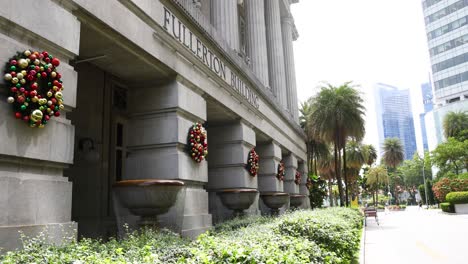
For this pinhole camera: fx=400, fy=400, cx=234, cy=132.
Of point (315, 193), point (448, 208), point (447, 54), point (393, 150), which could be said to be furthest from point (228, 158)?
point (447, 54)

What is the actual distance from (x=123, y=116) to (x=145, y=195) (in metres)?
5.48

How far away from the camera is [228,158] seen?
591 inches

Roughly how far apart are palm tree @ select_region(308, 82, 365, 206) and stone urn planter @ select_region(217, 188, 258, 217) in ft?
68.9

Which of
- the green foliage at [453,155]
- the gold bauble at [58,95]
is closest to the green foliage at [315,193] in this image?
the green foliage at [453,155]

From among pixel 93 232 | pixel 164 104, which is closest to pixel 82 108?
pixel 164 104

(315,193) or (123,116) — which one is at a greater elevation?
(123,116)

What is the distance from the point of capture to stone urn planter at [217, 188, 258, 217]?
1293 cm

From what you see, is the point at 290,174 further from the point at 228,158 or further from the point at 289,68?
the point at 228,158

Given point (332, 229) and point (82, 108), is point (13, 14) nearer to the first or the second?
point (82, 108)

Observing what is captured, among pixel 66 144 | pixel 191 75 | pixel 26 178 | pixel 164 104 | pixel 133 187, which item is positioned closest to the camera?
pixel 26 178

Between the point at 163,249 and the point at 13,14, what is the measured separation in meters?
3.88

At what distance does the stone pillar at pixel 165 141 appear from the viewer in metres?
9.76

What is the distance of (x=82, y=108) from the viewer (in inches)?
436

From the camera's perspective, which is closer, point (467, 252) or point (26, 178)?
point (26, 178)
